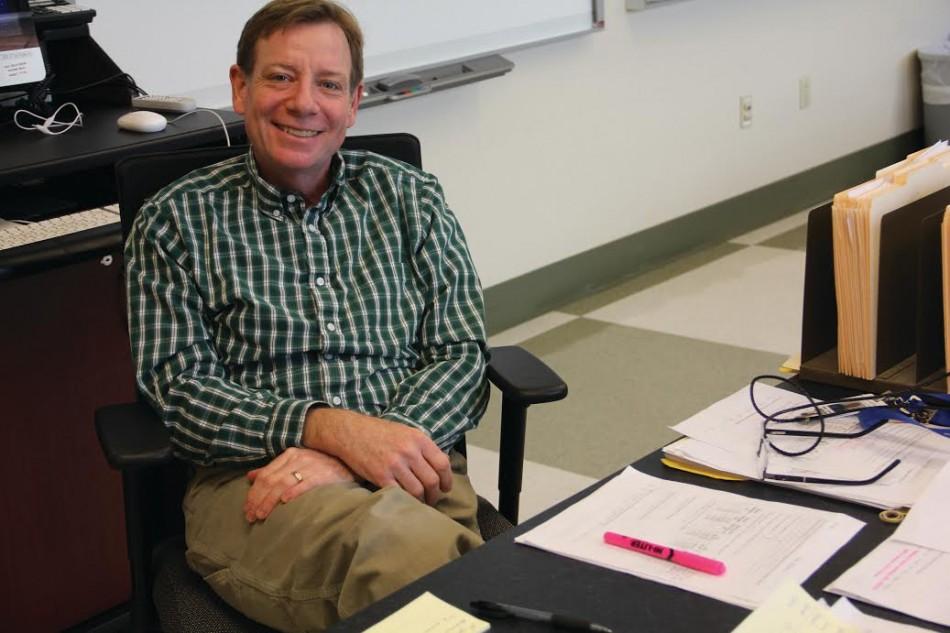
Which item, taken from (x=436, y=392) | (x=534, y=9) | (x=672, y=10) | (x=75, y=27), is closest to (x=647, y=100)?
(x=672, y=10)

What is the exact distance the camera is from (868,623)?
40.8 inches

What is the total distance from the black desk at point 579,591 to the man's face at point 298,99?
0.78 m

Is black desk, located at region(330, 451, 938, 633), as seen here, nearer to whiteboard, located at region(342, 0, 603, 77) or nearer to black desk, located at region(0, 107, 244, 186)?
black desk, located at region(0, 107, 244, 186)

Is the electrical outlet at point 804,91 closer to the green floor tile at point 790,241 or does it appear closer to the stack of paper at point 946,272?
the green floor tile at point 790,241

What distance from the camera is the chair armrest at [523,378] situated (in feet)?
5.46

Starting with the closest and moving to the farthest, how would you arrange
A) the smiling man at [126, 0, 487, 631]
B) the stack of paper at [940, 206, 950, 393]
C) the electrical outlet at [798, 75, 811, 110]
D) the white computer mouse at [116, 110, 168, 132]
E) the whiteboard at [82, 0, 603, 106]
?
1. the stack of paper at [940, 206, 950, 393]
2. the smiling man at [126, 0, 487, 631]
3. the white computer mouse at [116, 110, 168, 132]
4. the whiteboard at [82, 0, 603, 106]
5. the electrical outlet at [798, 75, 811, 110]

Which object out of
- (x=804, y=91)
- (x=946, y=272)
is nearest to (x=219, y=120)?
(x=946, y=272)

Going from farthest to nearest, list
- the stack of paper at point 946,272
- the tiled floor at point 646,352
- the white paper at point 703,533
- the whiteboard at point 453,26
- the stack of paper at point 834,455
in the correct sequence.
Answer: the whiteboard at point 453,26 < the tiled floor at point 646,352 < the stack of paper at point 946,272 < the stack of paper at point 834,455 < the white paper at point 703,533

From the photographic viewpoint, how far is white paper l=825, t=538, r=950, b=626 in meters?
1.05

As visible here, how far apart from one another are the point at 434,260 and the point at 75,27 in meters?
0.89

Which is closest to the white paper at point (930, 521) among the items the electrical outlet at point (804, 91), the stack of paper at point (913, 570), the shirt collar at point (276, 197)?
the stack of paper at point (913, 570)

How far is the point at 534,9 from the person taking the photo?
3660mm

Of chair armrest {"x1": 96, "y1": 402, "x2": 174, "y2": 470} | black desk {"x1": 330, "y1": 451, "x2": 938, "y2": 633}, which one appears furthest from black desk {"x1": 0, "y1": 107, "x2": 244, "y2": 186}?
black desk {"x1": 330, "y1": 451, "x2": 938, "y2": 633}

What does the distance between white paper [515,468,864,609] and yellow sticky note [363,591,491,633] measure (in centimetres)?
15
